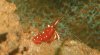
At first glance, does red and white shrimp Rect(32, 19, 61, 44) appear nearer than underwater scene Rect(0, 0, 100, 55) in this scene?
No

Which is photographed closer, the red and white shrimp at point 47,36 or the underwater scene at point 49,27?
the underwater scene at point 49,27

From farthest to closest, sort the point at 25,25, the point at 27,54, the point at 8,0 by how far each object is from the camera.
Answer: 1. the point at 8,0
2. the point at 25,25
3. the point at 27,54

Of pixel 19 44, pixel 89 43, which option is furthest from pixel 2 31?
pixel 89 43

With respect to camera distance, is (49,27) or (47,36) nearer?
(47,36)

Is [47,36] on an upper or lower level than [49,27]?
lower

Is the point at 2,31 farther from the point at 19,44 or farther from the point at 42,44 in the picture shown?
the point at 42,44
